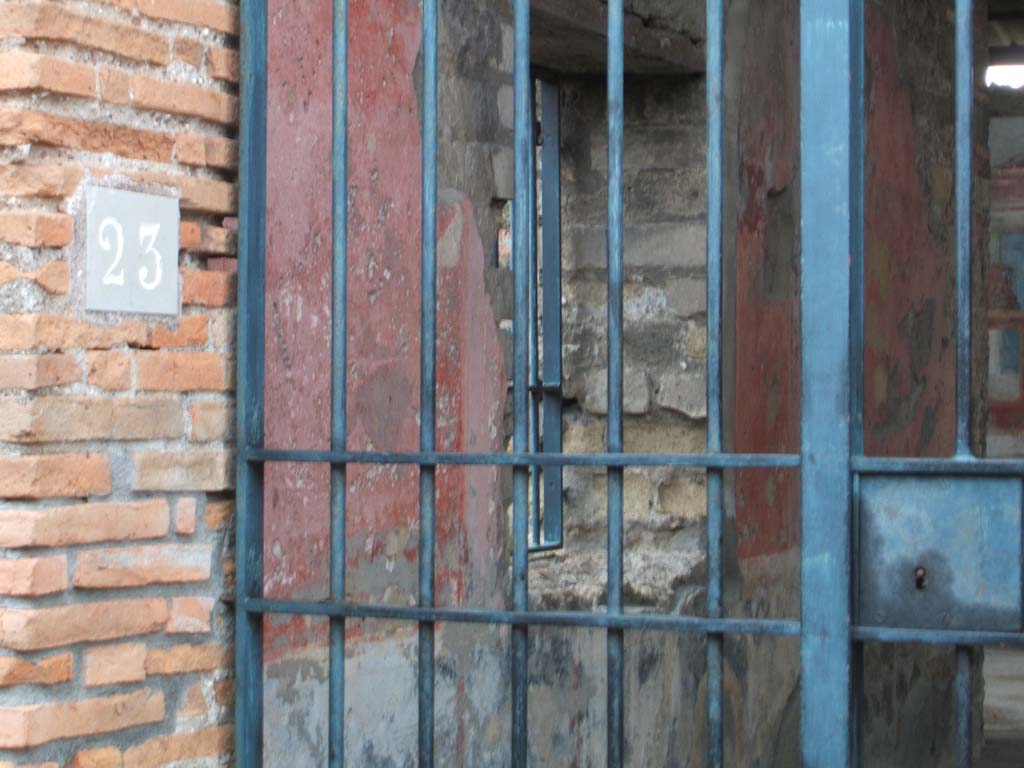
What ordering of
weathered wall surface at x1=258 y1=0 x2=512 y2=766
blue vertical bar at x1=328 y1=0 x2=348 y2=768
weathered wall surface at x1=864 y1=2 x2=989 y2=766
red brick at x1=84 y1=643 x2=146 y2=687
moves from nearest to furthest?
red brick at x1=84 y1=643 x2=146 y2=687, blue vertical bar at x1=328 y1=0 x2=348 y2=768, weathered wall surface at x1=258 y1=0 x2=512 y2=766, weathered wall surface at x1=864 y1=2 x2=989 y2=766

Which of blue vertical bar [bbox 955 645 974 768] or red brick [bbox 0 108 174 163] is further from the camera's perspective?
red brick [bbox 0 108 174 163]

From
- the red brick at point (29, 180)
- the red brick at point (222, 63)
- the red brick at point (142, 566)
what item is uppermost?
the red brick at point (222, 63)

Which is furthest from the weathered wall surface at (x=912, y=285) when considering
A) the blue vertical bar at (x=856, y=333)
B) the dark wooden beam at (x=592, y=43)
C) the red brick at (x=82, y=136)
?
the red brick at (x=82, y=136)

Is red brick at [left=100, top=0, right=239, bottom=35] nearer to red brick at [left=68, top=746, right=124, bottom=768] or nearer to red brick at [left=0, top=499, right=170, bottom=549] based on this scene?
red brick at [left=0, top=499, right=170, bottom=549]

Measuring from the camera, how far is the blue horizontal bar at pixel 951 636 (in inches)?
85.0

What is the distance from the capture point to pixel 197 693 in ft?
8.87

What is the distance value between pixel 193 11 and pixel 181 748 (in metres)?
1.24

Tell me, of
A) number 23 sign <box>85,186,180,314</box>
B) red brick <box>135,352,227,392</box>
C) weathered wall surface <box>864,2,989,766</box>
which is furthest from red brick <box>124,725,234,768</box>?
weathered wall surface <box>864,2,989,766</box>

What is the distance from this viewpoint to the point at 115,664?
2561 millimetres

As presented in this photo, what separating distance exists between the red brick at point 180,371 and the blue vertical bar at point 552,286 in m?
2.20

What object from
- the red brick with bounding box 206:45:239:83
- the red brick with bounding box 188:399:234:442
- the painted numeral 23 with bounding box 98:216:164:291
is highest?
the red brick with bounding box 206:45:239:83

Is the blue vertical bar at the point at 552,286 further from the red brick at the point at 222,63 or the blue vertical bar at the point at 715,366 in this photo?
the blue vertical bar at the point at 715,366

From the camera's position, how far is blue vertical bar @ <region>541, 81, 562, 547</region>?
4.86 metres

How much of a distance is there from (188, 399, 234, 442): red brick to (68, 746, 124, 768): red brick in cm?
52
